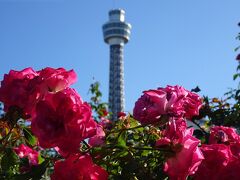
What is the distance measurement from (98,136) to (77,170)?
0.83 feet

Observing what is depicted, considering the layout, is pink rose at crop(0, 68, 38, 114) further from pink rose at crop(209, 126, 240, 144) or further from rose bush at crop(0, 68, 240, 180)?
pink rose at crop(209, 126, 240, 144)

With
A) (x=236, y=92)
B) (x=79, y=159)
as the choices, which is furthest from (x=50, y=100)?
(x=236, y=92)

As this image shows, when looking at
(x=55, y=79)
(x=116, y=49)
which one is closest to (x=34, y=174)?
(x=55, y=79)

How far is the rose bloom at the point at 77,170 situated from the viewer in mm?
1094

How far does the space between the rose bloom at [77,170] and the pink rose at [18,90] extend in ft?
0.56

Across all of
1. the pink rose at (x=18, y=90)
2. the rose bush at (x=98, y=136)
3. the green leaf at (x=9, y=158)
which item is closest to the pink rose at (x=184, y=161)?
the rose bush at (x=98, y=136)

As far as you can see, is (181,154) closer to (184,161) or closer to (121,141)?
(184,161)

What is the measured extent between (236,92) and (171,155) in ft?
11.0

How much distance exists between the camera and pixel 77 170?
3.59 ft

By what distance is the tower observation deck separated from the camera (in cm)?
5744

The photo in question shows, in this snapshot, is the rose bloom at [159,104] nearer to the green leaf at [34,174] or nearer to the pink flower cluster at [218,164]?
the pink flower cluster at [218,164]

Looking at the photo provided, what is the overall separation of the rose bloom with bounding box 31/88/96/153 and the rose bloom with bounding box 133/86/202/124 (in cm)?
25

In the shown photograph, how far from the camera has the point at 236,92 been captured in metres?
4.36

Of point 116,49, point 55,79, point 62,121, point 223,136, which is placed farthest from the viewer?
point 116,49
